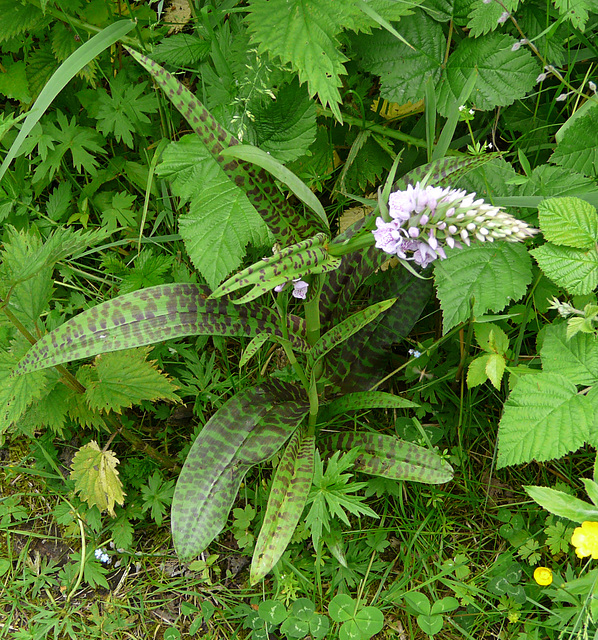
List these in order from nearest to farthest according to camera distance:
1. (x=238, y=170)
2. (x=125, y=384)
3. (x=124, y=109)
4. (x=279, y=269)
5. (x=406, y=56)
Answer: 1. (x=279, y=269)
2. (x=238, y=170)
3. (x=125, y=384)
4. (x=406, y=56)
5. (x=124, y=109)

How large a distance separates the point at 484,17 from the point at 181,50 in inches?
38.8

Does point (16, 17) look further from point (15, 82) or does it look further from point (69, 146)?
point (69, 146)

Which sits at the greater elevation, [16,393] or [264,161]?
[264,161]

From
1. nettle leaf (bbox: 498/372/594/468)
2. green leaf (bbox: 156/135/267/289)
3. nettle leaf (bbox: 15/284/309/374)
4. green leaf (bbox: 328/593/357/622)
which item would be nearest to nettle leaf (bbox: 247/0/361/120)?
green leaf (bbox: 156/135/267/289)

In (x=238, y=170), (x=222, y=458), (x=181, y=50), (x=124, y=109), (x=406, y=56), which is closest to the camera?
(x=238, y=170)

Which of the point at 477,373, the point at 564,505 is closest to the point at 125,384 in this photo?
the point at 477,373

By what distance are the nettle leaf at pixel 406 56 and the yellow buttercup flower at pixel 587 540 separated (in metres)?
1.30

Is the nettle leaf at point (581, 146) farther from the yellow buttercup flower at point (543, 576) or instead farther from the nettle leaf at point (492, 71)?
the yellow buttercup flower at point (543, 576)

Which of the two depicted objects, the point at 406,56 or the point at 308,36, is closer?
the point at 308,36

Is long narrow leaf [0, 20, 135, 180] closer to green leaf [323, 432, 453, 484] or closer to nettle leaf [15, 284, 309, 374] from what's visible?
nettle leaf [15, 284, 309, 374]

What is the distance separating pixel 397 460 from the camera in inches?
65.8

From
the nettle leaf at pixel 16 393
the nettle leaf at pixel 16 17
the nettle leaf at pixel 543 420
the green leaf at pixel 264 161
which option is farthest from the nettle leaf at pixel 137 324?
the nettle leaf at pixel 16 17

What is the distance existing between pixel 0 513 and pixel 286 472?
1139 mm

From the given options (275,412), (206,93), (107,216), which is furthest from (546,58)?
(107,216)
